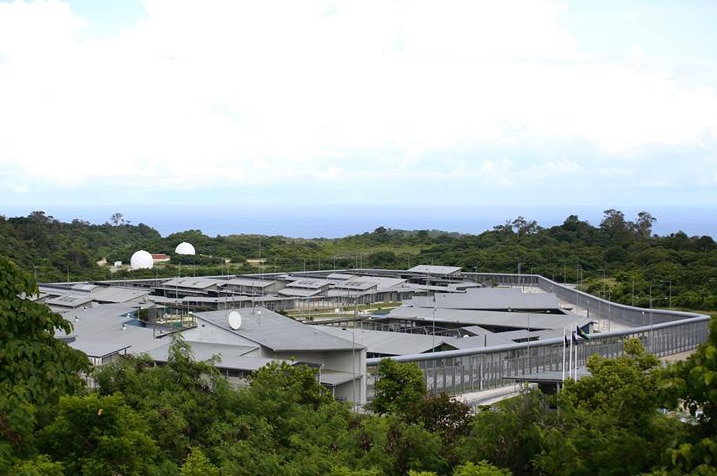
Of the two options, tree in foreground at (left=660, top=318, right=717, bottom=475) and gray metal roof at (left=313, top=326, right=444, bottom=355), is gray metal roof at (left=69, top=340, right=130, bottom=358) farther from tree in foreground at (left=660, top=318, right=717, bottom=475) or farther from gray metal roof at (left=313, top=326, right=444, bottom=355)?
tree in foreground at (left=660, top=318, right=717, bottom=475)

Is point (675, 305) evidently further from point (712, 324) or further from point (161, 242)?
point (161, 242)

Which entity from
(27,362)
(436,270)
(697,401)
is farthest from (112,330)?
(436,270)

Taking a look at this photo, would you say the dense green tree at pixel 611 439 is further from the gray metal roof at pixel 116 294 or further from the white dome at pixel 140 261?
the white dome at pixel 140 261

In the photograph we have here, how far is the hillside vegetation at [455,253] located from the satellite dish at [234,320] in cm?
2397

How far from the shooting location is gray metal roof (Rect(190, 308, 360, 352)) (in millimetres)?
21141

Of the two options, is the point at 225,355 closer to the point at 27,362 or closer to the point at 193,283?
the point at 27,362

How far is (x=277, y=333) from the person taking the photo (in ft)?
75.0

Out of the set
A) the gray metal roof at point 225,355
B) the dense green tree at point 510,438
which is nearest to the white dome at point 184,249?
the gray metal roof at point 225,355

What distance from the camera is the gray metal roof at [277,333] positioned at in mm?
21141

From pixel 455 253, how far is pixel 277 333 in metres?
43.8

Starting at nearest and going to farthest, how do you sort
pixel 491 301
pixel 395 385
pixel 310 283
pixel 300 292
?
pixel 395 385, pixel 491 301, pixel 300 292, pixel 310 283

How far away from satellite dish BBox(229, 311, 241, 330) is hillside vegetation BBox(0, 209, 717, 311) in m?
24.0

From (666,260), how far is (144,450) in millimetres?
50376

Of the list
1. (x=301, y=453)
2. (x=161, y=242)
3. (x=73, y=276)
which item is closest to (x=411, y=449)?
(x=301, y=453)
